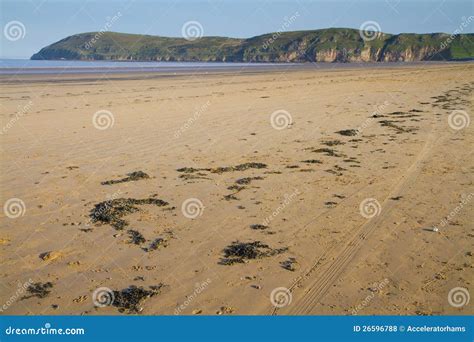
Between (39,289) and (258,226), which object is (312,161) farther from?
(39,289)

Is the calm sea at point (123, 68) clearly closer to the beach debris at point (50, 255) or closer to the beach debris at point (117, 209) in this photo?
the beach debris at point (117, 209)

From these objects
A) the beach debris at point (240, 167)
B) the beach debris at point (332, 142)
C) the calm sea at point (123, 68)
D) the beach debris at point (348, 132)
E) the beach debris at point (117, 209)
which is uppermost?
the calm sea at point (123, 68)

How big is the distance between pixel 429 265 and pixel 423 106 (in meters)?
16.2

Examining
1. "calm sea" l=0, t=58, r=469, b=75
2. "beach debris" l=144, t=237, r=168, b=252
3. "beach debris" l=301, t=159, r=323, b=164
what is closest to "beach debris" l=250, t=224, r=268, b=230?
"beach debris" l=144, t=237, r=168, b=252

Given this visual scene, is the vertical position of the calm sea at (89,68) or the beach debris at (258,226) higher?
the calm sea at (89,68)

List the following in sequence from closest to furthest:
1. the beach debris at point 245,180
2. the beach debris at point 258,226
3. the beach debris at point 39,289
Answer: the beach debris at point 39,289
the beach debris at point 258,226
the beach debris at point 245,180

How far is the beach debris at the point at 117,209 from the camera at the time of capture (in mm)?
7963

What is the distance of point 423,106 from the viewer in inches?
815

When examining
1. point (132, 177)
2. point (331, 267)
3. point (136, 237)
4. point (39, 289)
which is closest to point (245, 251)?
point (331, 267)

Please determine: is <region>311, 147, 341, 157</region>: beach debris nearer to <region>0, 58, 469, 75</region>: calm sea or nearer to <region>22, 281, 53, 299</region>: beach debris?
<region>22, 281, 53, 299</region>: beach debris

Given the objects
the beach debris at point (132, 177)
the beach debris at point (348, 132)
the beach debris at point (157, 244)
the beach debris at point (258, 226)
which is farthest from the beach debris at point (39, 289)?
the beach debris at point (348, 132)

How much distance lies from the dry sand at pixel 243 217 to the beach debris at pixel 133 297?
Result: 3 centimetres

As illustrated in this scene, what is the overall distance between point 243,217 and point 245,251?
143cm

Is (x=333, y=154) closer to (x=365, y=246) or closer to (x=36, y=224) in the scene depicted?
(x=365, y=246)
